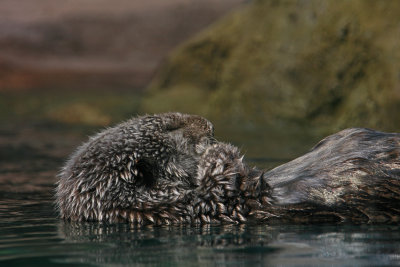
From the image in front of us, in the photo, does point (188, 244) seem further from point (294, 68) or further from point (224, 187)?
point (294, 68)

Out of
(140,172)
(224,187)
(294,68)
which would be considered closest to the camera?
(224,187)

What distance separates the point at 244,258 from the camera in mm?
2992

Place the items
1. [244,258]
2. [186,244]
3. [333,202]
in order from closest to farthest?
[244,258] < [186,244] < [333,202]

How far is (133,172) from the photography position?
13.2ft

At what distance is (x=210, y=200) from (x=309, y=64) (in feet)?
20.7

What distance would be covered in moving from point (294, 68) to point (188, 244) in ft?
23.0

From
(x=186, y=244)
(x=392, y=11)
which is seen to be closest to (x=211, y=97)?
(x=392, y=11)

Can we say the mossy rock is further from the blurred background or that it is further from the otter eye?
the otter eye

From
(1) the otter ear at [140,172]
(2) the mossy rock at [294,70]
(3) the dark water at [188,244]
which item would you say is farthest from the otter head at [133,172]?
(2) the mossy rock at [294,70]

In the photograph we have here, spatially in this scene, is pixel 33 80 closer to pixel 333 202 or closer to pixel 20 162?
pixel 20 162

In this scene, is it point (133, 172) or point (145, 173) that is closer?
point (133, 172)

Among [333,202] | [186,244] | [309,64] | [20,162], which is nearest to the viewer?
[186,244]

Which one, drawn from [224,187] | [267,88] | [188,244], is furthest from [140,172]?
[267,88]

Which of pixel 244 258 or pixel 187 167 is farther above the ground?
pixel 187 167
